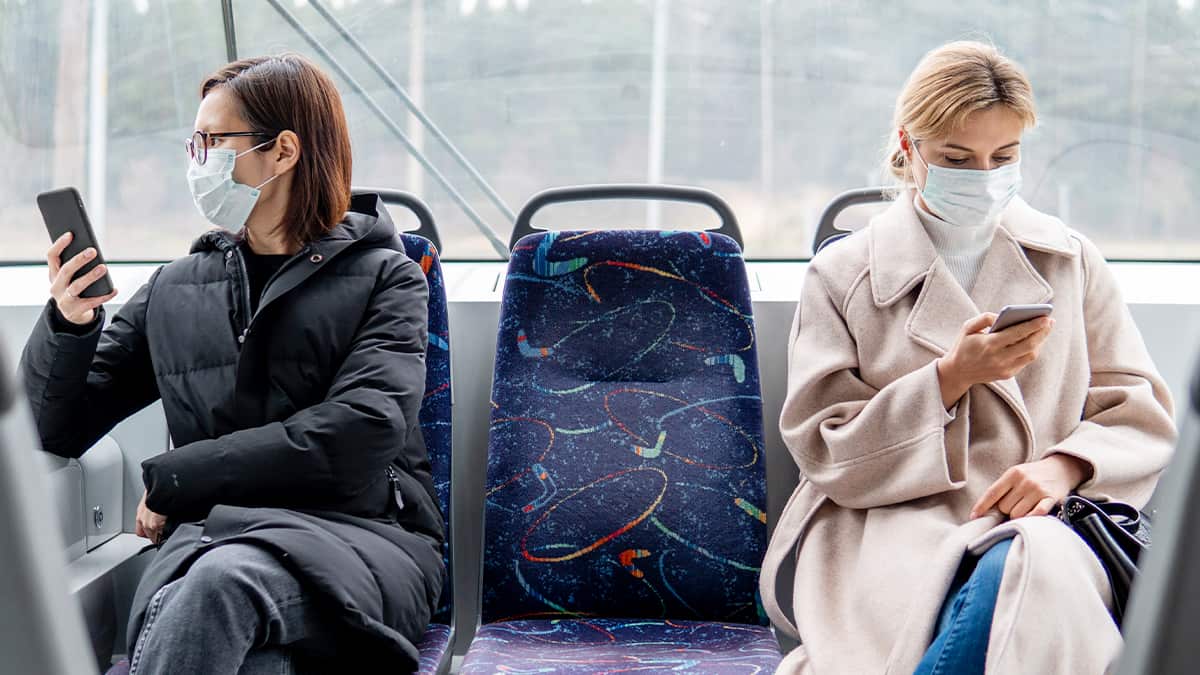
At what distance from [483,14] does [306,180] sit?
2097 millimetres

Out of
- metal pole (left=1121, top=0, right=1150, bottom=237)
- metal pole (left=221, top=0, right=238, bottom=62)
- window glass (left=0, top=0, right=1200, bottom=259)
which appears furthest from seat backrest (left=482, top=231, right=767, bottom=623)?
metal pole (left=1121, top=0, right=1150, bottom=237)

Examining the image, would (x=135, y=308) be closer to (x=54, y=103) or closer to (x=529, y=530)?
(x=529, y=530)

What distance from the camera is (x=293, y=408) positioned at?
1.75 m

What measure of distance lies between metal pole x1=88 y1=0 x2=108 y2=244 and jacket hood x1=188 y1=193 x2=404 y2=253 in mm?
1570

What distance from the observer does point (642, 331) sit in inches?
80.0

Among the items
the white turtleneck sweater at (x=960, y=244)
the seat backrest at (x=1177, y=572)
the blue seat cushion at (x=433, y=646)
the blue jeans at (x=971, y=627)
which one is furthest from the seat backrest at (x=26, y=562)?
the white turtleneck sweater at (x=960, y=244)

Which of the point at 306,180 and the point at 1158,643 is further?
the point at 306,180

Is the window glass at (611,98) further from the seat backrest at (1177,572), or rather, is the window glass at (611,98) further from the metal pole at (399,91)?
the seat backrest at (1177,572)

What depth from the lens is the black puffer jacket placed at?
1.56 m

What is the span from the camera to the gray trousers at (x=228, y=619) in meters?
1.38

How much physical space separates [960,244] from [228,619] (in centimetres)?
132

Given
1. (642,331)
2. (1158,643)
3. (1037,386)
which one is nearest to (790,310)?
(642,331)

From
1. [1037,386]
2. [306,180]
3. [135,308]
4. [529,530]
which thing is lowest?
[529,530]

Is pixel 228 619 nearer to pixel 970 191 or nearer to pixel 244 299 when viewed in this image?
pixel 244 299
